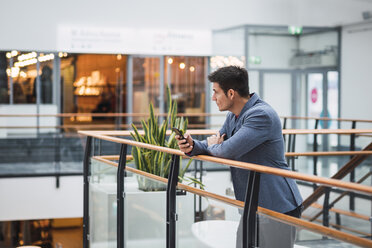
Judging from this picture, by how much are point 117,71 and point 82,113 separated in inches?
47.4

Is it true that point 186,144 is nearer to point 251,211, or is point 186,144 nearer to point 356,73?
point 251,211

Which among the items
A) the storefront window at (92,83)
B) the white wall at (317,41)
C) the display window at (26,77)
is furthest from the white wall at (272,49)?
the display window at (26,77)

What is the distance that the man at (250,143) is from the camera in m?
2.37

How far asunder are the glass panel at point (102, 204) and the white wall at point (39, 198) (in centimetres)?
474

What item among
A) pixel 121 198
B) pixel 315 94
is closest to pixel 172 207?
pixel 121 198

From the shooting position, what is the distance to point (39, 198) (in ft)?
30.5

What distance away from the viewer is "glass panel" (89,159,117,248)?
4.13m

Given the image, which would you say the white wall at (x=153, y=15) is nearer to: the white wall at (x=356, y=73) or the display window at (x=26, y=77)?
the display window at (x=26, y=77)

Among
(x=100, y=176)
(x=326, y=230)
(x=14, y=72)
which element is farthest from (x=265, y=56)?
(x=326, y=230)

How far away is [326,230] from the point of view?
1854mm

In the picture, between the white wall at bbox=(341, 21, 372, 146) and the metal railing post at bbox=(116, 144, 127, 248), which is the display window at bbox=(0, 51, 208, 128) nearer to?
the white wall at bbox=(341, 21, 372, 146)

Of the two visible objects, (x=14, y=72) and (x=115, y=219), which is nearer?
(x=115, y=219)

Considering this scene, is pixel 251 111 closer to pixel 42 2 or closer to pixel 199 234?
pixel 199 234

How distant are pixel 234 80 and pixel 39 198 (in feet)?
23.9
